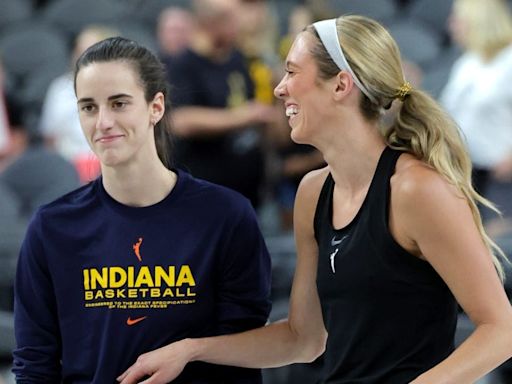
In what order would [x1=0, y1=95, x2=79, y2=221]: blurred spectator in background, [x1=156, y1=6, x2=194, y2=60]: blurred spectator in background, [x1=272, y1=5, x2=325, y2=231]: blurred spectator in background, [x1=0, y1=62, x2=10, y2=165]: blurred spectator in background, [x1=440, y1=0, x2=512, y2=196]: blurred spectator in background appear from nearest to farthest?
[x1=440, y1=0, x2=512, y2=196]: blurred spectator in background, [x1=0, y1=95, x2=79, y2=221]: blurred spectator in background, [x1=272, y1=5, x2=325, y2=231]: blurred spectator in background, [x1=0, y1=62, x2=10, y2=165]: blurred spectator in background, [x1=156, y1=6, x2=194, y2=60]: blurred spectator in background

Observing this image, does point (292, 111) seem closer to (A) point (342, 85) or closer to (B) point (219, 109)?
(A) point (342, 85)

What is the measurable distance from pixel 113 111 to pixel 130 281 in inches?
15.5

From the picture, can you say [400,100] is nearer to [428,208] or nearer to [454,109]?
[428,208]

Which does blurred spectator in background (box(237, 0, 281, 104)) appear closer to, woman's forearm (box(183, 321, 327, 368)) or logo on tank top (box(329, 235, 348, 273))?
woman's forearm (box(183, 321, 327, 368))

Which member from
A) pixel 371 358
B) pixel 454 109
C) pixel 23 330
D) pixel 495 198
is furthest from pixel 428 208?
pixel 454 109

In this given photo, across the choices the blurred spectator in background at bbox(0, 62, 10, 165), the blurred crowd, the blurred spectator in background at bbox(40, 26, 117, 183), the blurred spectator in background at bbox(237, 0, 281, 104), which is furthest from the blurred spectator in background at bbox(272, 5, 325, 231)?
the blurred spectator in background at bbox(0, 62, 10, 165)

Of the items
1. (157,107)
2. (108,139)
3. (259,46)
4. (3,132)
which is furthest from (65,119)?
(108,139)

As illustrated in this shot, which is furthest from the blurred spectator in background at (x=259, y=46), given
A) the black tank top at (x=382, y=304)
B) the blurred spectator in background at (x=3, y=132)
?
the black tank top at (x=382, y=304)

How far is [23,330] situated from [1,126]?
438 cm

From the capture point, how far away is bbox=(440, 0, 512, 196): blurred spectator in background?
584 cm

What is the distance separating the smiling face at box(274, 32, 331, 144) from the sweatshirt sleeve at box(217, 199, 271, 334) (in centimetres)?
27

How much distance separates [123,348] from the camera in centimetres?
279

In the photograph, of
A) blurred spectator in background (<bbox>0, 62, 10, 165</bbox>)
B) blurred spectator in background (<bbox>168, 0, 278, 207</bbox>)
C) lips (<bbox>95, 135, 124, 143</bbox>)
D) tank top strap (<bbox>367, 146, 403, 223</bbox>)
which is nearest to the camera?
tank top strap (<bbox>367, 146, 403, 223</bbox>)

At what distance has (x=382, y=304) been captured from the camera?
263cm
